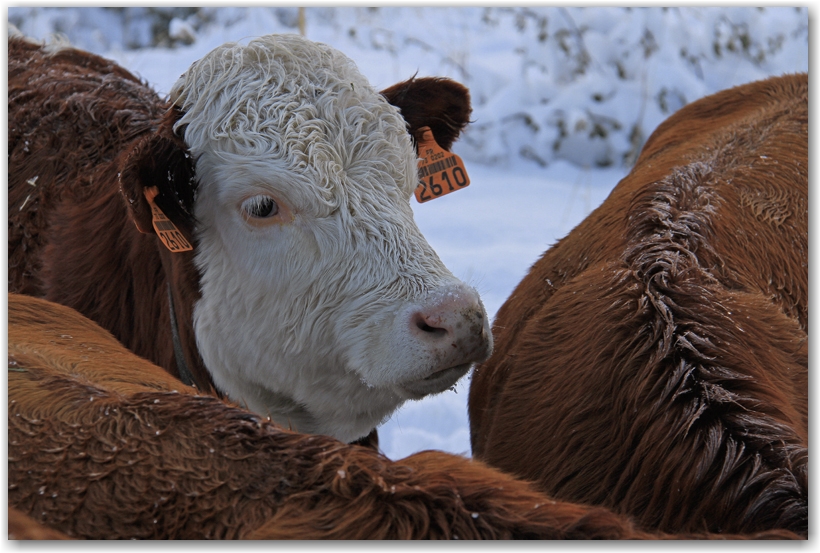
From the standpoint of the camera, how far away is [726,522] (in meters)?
1.61

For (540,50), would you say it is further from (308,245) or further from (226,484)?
(226,484)

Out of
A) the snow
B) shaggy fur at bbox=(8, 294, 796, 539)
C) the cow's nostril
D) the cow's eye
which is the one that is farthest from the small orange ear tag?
shaggy fur at bbox=(8, 294, 796, 539)

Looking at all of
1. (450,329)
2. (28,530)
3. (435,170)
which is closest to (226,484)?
(28,530)

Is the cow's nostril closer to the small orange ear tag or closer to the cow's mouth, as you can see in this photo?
the cow's mouth

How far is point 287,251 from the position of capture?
90.2 inches

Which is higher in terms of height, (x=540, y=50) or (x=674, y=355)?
(x=540, y=50)

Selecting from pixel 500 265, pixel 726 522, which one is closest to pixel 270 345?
pixel 726 522

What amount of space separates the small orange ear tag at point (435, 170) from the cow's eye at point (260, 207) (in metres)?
0.64

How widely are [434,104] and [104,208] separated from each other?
3.80 feet

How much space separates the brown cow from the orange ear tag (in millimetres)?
1033

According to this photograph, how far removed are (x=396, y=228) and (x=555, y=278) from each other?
2.51 ft

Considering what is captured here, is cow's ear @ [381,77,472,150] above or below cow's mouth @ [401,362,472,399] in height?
above

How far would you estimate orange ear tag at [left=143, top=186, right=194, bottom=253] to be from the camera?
7.55 ft

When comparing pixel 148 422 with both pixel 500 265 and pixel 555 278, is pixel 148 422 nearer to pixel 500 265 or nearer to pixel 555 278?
pixel 555 278
